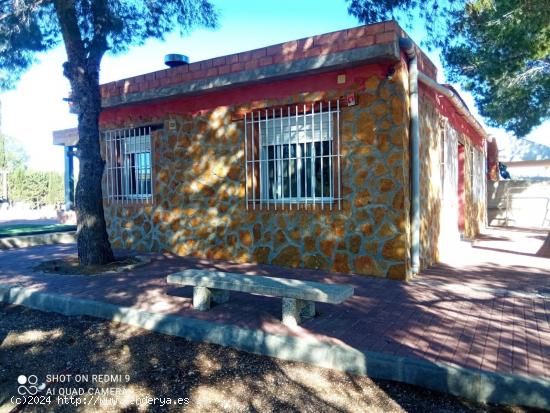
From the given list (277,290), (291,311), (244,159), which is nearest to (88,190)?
(244,159)

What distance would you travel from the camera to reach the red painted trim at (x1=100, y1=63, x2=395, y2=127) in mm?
6293

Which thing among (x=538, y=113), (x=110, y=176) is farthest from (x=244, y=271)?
(x=538, y=113)

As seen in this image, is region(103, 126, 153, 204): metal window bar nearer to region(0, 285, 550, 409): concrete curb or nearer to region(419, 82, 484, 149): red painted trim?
region(0, 285, 550, 409): concrete curb

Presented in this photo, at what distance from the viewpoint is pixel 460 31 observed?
30.0ft

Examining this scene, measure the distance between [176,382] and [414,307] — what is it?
2695 mm

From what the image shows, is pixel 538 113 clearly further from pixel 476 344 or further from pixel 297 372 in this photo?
pixel 297 372

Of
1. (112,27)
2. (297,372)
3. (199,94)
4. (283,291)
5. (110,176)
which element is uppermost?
(112,27)

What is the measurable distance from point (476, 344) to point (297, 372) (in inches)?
59.2

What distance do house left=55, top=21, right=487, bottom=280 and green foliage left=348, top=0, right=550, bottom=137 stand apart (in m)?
Result: 1.69

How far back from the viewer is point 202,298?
448 centimetres

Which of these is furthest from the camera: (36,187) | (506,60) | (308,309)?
(36,187)

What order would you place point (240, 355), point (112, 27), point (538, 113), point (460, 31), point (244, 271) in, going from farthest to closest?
point (538, 113) → point (460, 31) → point (112, 27) → point (244, 271) → point (240, 355)

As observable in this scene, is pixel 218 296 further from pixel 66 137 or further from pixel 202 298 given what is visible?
pixel 66 137

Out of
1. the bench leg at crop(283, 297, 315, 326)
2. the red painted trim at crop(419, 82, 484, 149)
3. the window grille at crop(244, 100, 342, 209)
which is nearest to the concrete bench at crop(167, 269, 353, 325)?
the bench leg at crop(283, 297, 315, 326)
